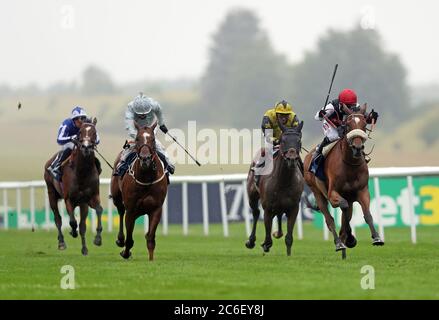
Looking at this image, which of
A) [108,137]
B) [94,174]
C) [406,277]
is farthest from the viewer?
[108,137]

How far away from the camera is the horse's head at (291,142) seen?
14414 millimetres

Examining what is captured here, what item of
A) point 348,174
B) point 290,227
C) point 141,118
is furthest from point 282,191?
point 141,118

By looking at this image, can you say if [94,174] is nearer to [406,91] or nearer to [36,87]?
[36,87]

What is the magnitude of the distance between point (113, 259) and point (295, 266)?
3.07 m

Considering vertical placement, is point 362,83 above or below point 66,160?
above

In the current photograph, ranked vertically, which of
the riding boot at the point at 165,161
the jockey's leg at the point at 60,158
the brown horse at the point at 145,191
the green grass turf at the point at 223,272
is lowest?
the green grass turf at the point at 223,272

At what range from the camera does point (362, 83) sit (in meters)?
64.3

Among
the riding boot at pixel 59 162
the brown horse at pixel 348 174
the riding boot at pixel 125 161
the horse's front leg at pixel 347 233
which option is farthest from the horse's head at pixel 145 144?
the riding boot at pixel 59 162

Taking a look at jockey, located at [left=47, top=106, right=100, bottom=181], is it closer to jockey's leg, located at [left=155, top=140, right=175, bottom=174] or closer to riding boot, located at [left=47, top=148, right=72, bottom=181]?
riding boot, located at [left=47, top=148, right=72, bottom=181]

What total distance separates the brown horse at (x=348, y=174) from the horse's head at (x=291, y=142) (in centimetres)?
51

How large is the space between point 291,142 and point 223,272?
275 cm

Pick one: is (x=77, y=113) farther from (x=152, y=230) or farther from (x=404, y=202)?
(x=404, y=202)

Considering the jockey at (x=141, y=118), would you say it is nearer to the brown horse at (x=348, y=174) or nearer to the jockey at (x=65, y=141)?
Result: the brown horse at (x=348, y=174)
